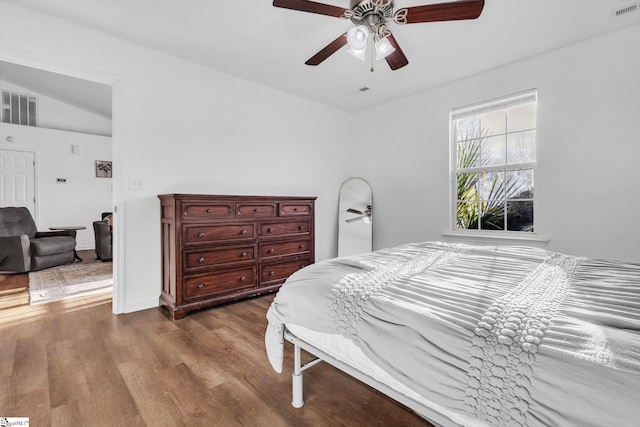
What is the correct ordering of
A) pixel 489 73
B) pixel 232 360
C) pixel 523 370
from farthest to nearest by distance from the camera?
1. pixel 489 73
2. pixel 232 360
3. pixel 523 370

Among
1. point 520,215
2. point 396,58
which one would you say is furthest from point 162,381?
point 520,215

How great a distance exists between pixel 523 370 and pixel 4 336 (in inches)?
129

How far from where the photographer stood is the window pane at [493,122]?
3.26m

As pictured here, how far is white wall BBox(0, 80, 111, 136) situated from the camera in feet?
19.3

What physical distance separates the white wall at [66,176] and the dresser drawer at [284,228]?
5500 millimetres

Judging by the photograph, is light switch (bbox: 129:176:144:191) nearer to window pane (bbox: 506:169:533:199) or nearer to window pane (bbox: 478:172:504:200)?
window pane (bbox: 478:172:504:200)

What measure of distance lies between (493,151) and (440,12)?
209cm

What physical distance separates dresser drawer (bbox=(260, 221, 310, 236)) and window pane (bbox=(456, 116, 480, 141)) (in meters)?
2.21

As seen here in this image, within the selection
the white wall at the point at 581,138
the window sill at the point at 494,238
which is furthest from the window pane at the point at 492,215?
the white wall at the point at 581,138

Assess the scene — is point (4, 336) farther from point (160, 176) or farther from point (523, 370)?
point (523, 370)

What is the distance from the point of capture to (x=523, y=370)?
67 centimetres

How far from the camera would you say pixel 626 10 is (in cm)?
223

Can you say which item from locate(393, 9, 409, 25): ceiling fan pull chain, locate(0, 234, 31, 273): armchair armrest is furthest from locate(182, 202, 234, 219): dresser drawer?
locate(0, 234, 31, 273): armchair armrest

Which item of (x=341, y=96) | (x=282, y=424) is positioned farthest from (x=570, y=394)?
(x=341, y=96)
